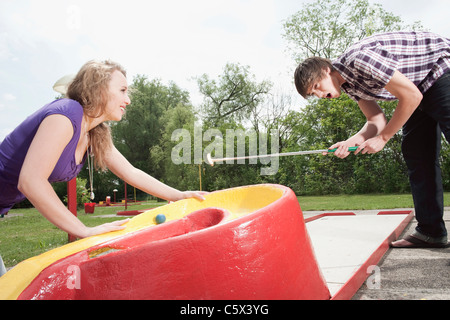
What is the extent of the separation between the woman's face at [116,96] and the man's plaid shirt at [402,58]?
1153 millimetres

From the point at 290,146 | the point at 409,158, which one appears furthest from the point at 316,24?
the point at 409,158

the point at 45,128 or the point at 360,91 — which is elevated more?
the point at 360,91

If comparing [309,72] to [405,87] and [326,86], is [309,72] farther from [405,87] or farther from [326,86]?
[405,87]

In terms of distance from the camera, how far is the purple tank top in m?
1.24

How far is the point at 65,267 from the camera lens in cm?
114

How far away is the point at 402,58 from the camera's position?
6.31 feet

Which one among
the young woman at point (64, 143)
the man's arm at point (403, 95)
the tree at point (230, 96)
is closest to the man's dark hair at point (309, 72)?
the man's arm at point (403, 95)

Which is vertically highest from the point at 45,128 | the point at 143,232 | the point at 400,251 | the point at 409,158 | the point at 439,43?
the point at 439,43

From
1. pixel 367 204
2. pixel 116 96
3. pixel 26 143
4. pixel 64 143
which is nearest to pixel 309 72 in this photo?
pixel 116 96

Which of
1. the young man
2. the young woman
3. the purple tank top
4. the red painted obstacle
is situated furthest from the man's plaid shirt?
the purple tank top

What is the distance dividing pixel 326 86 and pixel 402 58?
43 cm

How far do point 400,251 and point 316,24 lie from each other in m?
15.8

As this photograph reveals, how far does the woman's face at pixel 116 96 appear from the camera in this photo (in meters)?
1.45

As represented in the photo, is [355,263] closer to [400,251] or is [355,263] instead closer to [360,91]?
[400,251]
